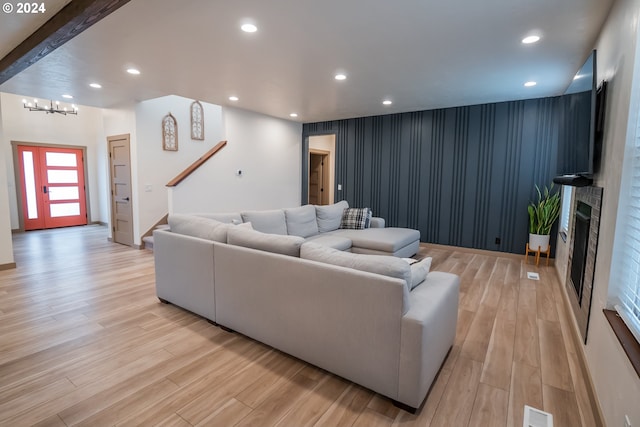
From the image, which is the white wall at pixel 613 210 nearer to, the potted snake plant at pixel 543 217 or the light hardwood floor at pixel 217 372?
the light hardwood floor at pixel 217 372

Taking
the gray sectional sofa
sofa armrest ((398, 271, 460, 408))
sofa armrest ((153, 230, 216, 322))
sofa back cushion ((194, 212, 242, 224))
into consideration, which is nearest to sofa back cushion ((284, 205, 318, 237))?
sofa back cushion ((194, 212, 242, 224))

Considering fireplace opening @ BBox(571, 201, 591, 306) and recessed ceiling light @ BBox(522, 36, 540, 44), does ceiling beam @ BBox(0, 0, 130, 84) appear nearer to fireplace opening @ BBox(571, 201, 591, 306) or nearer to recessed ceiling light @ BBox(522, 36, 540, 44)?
recessed ceiling light @ BBox(522, 36, 540, 44)

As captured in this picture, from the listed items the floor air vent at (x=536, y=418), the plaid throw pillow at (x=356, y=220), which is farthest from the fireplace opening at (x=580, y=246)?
the plaid throw pillow at (x=356, y=220)

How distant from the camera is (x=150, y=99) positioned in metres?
5.55

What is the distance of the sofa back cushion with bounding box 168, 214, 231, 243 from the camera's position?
282 cm

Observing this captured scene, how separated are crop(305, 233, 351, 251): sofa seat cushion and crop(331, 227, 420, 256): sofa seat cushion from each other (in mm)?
163

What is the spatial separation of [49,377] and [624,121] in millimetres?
3935

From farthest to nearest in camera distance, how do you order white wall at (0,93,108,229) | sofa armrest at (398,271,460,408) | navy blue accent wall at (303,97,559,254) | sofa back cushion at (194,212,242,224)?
1. white wall at (0,93,108,229)
2. navy blue accent wall at (303,97,559,254)
3. sofa back cushion at (194,212,242,224)
4. sofa armrest at (398,271,460,408)

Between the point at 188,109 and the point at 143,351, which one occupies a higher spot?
the point at 188,109

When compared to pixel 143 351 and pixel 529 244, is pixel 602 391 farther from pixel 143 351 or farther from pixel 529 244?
pixel 529 244

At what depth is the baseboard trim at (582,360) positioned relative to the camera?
69.3 inches

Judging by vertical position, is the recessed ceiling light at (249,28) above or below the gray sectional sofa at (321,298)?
above

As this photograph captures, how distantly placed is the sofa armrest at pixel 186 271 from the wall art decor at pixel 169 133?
11.6ft

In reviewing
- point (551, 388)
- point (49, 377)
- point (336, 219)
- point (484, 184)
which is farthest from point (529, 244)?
point (49, 377)
